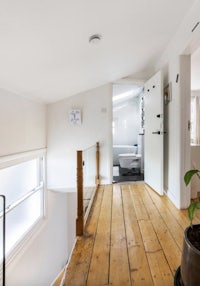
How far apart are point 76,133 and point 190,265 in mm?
3219

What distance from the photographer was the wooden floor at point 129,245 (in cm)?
137

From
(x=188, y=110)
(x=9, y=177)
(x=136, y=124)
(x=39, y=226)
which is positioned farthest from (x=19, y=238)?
(x=136, y=124)

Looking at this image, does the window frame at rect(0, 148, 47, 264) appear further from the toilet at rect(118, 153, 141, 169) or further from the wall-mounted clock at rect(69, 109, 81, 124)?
the toilet at rect(118, 153, 141, 169)

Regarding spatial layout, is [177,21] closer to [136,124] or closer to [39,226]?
[39,226]

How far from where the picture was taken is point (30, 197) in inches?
137

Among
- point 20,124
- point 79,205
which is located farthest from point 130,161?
point 79,205

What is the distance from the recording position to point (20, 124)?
2.95m

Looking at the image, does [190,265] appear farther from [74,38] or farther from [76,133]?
[76,133]

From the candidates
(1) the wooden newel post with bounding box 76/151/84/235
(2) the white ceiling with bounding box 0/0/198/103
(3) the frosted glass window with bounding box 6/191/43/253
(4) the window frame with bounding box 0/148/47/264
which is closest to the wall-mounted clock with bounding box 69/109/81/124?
(2) the white ceiling with bounding box 0/0/198/103

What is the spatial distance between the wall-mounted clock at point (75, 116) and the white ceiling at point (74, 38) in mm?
709

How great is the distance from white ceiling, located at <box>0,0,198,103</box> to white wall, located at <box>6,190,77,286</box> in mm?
2446

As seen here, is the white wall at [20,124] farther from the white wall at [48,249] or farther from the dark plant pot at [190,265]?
the dark plant pot at [190,265]

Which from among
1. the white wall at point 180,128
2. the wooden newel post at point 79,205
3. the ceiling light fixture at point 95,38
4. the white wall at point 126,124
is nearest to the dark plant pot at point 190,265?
the wooden newel post at point 79,205

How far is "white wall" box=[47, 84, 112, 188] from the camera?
3.87 metres
